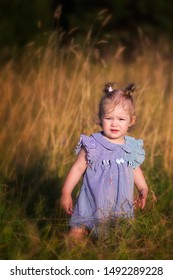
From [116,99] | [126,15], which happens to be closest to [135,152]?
[116,99]

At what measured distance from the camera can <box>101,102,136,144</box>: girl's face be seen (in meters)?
3.81

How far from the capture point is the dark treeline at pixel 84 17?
12.8m

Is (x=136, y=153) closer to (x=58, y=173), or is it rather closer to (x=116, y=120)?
(x=116, y=120)

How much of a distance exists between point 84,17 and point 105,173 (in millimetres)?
11070

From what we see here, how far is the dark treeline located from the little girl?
8631 millimetres

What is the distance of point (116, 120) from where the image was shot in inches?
150

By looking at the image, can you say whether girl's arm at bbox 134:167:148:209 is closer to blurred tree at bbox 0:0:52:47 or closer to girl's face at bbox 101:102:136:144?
girl's face at bbox 101:102:136:144

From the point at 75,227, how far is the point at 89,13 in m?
11.1

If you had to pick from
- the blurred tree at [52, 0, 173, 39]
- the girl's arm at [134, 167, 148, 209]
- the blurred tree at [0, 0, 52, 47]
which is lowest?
the girl's arm at [134, 167, 148, 209]

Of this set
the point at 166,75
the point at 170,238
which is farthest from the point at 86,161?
the point at 166,75

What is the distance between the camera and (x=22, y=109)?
22.7 ft

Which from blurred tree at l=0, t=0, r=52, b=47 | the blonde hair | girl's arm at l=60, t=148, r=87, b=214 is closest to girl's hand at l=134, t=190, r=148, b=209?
girl's arm at l=60, t=148, r=87, b=214

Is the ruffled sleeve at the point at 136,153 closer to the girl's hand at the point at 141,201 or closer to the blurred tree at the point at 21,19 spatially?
the girl's hand at the point at 141,201
